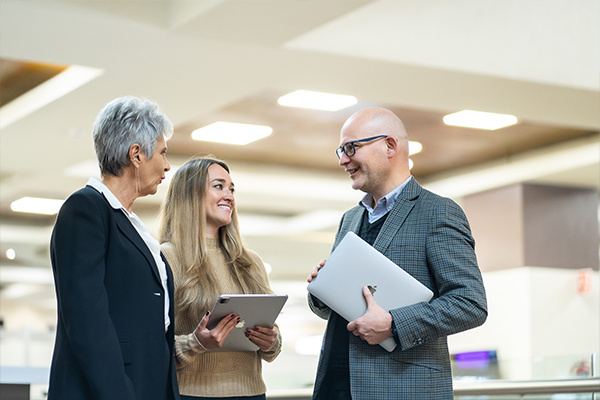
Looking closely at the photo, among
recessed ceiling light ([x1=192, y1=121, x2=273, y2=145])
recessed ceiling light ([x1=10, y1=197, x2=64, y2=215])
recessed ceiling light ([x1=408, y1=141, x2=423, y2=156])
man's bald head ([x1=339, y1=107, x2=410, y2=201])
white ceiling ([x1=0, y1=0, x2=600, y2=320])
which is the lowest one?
man's bald head ([x1=339, y1=107, x2=410, y2=201])

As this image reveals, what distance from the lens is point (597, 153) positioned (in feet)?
26.6

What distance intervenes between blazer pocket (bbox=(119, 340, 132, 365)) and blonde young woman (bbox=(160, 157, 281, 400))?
650 millimetres

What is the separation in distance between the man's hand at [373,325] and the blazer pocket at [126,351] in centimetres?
73

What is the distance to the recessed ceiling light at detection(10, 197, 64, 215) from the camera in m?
11.1

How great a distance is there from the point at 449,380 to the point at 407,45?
124 inches

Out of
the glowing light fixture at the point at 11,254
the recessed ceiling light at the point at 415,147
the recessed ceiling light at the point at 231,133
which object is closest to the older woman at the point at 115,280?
the recessed ceiling light at the point at 231,133

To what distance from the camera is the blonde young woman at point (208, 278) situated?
2.94 metres

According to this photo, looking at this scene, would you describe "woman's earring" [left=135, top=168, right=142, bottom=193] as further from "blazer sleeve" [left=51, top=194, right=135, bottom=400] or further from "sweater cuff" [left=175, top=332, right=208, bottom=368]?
"sweater cuff" [left=175, top=332, right=208, bottom=368]

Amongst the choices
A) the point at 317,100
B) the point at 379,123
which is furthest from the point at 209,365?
the point at 317,100

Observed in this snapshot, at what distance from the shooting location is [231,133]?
809cm

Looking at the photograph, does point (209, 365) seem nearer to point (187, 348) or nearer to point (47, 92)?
point (187, 348)

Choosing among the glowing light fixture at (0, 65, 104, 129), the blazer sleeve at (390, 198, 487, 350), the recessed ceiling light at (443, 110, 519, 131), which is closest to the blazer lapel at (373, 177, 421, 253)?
the blazer sleeve at (390, 198, 487, 350)

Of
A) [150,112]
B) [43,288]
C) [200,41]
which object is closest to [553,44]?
[200,41]

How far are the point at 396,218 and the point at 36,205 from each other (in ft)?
32.2
